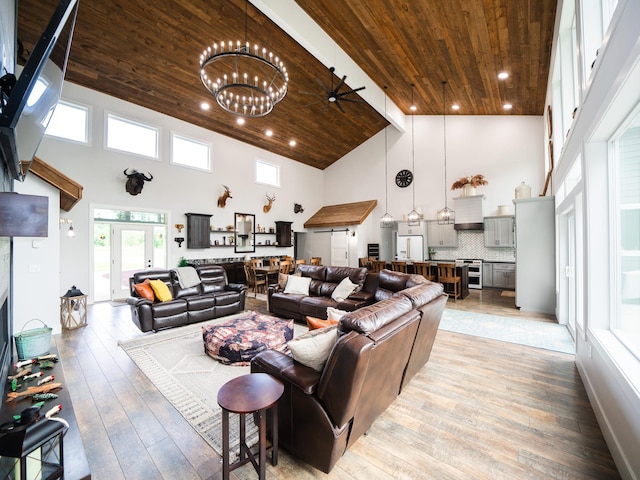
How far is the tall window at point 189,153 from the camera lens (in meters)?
7.43

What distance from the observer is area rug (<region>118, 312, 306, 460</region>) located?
2.13 m

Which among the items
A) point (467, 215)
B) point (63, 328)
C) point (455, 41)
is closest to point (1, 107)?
point (63, 328)

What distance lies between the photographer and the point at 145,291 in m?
4.41

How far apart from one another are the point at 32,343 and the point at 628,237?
5.43 meters

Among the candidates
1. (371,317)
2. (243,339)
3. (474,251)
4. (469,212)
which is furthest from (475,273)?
(371,317)

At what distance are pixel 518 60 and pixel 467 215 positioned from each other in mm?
4277

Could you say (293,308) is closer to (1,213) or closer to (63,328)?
(63,328)

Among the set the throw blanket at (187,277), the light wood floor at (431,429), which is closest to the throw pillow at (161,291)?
the throw blanket at (187,277)

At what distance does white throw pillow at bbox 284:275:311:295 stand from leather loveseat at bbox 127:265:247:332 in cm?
94

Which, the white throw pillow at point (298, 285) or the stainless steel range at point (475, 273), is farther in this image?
the stainless steel range at point (475, 273)

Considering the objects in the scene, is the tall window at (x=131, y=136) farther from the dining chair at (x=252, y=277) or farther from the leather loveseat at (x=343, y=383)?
the leather loveseat at (x=343, y=383)

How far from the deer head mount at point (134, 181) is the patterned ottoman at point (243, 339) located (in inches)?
190

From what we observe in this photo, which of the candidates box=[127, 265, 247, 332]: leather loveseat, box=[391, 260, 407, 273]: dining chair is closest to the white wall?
box=[391, 260, 407, 273]: dining chair

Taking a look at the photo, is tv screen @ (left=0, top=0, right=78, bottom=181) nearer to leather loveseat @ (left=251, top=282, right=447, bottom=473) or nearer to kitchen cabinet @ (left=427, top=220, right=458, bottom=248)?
leather loveseat @ (left=251, top=282, right=447, bottom=473)
